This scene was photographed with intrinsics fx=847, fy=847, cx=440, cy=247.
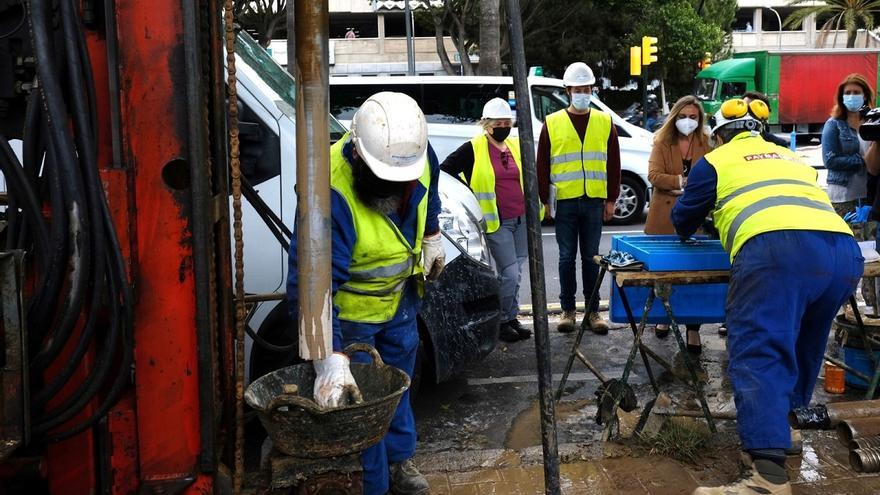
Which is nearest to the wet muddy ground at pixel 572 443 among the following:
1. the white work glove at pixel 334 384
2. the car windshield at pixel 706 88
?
the white work glove at pixel 334 384

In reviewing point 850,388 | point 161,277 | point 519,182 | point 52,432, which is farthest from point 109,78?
point 850,388

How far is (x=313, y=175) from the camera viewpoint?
254cm

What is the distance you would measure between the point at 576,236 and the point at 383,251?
3449 mm

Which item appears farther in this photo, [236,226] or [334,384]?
[334,384]

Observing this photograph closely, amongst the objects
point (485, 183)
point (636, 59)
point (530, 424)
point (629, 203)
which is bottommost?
point (530, 424)

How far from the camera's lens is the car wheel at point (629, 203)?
1207 centimetres

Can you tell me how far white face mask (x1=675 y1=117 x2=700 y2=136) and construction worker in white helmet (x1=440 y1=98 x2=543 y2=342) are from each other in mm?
1208

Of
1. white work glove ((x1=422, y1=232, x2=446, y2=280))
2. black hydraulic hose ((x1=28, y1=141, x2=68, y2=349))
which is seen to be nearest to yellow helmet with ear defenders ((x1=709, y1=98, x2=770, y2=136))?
white work glove ((x1=422, y1=232, x2=446, y2=280))

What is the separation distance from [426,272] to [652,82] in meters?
32.8

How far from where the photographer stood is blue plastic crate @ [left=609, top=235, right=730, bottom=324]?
4.41 meters

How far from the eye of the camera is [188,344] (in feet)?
8.30

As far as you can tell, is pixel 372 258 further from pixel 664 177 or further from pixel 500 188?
pixel 664 177

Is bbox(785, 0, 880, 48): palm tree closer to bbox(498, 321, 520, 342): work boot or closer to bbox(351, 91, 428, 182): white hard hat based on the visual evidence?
bbox(498, 321, 520, 342): work boot

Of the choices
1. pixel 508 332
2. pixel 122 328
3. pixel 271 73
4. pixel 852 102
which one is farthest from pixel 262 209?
pixel 852 102
